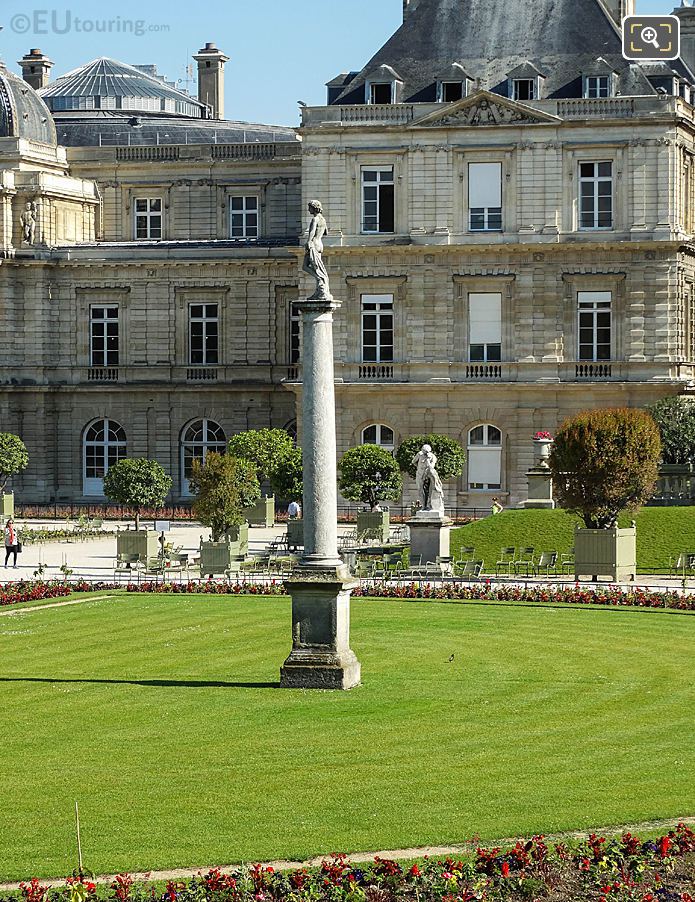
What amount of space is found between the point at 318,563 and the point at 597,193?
45924mm

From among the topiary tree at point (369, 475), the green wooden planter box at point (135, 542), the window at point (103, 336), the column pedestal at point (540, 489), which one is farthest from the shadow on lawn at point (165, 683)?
the window at point (103, 336)

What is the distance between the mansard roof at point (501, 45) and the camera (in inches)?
2881

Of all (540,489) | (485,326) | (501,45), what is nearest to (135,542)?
(540,489)

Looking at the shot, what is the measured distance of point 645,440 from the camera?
163 feet

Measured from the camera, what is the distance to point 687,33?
281 feet

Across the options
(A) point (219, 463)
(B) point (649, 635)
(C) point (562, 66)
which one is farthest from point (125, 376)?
(B) point (649, 635)

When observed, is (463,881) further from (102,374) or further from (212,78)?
(212,78)

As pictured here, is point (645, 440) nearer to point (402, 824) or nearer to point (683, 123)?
point (683, 123)

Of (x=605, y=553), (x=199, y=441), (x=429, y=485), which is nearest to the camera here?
(x=605, y=553)

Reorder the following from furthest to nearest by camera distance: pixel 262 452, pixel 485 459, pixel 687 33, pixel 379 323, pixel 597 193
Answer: pixel 687 33 → pixel 379 323 → pixel 485 459 → pixel 597 193 → pixel 262 452

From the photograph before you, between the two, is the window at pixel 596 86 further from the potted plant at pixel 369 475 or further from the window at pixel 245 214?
the window at pixel 245 214

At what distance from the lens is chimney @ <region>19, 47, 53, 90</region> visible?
4031 inches

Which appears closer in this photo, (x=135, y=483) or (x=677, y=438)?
(x=677, y=438)

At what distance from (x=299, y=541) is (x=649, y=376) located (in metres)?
20.5
